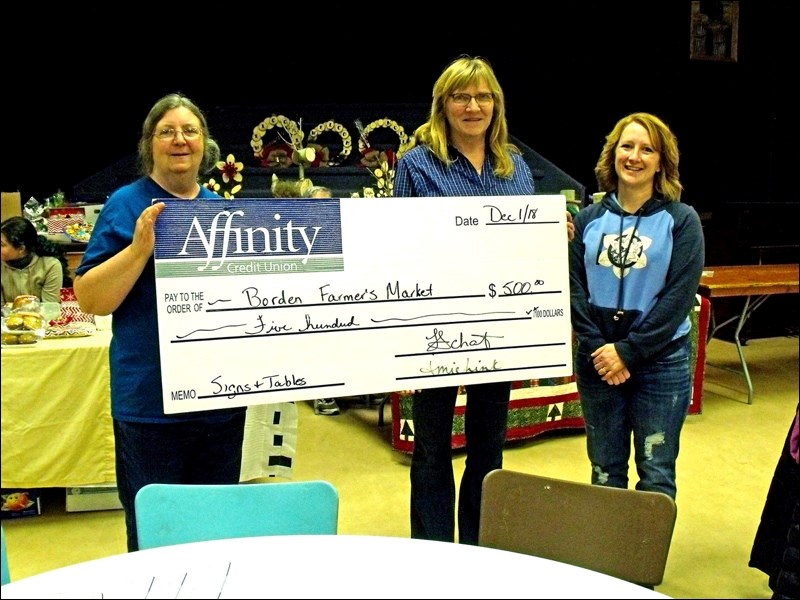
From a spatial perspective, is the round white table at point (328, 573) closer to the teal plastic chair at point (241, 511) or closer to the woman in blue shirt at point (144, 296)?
the teal plastic chair at point (241, 511)

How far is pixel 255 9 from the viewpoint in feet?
22.9

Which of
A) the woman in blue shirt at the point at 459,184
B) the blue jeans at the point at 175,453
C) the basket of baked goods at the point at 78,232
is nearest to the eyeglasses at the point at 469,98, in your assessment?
the woman in blue shirt at the point at 459,184

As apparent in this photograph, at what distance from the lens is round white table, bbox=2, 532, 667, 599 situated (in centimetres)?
88

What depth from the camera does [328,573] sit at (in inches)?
38.5

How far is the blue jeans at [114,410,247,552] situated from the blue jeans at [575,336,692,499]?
0.99 meters

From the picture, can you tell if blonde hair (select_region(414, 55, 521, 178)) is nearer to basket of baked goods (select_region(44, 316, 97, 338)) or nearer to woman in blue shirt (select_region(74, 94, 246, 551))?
woman in blue shirt (select_region(74, 94, 246, 551))

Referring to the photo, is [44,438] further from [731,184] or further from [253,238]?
[731,184]

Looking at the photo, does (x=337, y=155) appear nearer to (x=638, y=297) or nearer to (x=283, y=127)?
(x=283, y=127)

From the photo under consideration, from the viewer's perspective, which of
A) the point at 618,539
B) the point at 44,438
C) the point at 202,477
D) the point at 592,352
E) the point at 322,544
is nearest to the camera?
the point at 322,544

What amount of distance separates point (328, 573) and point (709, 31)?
665cm

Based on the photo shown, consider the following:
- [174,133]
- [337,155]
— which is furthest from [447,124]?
[337,155]

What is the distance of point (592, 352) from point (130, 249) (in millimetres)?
1218

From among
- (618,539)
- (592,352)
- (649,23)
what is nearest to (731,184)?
(649,23)

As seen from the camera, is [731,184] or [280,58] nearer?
[731,184]
